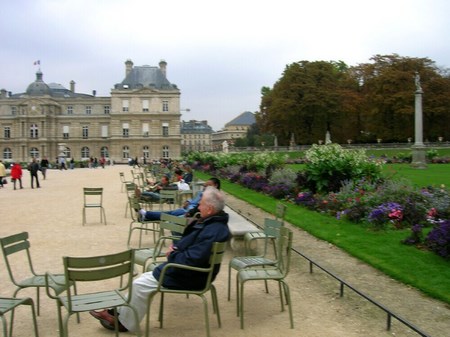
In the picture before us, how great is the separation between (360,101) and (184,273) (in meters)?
48.2

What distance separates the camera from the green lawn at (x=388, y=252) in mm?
5793

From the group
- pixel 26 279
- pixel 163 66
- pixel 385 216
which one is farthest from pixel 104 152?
pixel 26 279

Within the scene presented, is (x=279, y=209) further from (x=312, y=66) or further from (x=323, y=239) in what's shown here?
(x=312, y=66)

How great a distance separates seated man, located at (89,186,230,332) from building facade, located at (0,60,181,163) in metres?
67.4

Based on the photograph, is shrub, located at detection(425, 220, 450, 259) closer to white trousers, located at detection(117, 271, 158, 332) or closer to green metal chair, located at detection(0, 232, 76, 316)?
white trousers, located at detection(117, 271, 158, 332)

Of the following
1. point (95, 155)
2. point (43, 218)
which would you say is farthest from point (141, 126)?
point (43, 218)

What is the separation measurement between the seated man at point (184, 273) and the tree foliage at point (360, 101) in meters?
43.9

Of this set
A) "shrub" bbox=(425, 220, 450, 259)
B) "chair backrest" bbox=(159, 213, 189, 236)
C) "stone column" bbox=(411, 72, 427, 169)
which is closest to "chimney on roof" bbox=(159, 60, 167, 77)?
"stone column" bbox=(411, 72, 427, 169)

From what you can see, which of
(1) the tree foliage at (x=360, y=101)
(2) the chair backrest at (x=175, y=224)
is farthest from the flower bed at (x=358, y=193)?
(1) the tree foliage at (x=360, y=101)

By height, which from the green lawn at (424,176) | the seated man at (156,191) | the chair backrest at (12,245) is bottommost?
the green lawn at (424,176)

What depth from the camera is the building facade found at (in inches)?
2813

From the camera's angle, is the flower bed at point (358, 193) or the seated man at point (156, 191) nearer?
the flower bed at point (358, 193)

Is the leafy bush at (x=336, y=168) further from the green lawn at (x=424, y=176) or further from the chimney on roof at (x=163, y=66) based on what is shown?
the chimney on roof at (x=163, y=66)

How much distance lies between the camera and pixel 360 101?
49.5 metres
